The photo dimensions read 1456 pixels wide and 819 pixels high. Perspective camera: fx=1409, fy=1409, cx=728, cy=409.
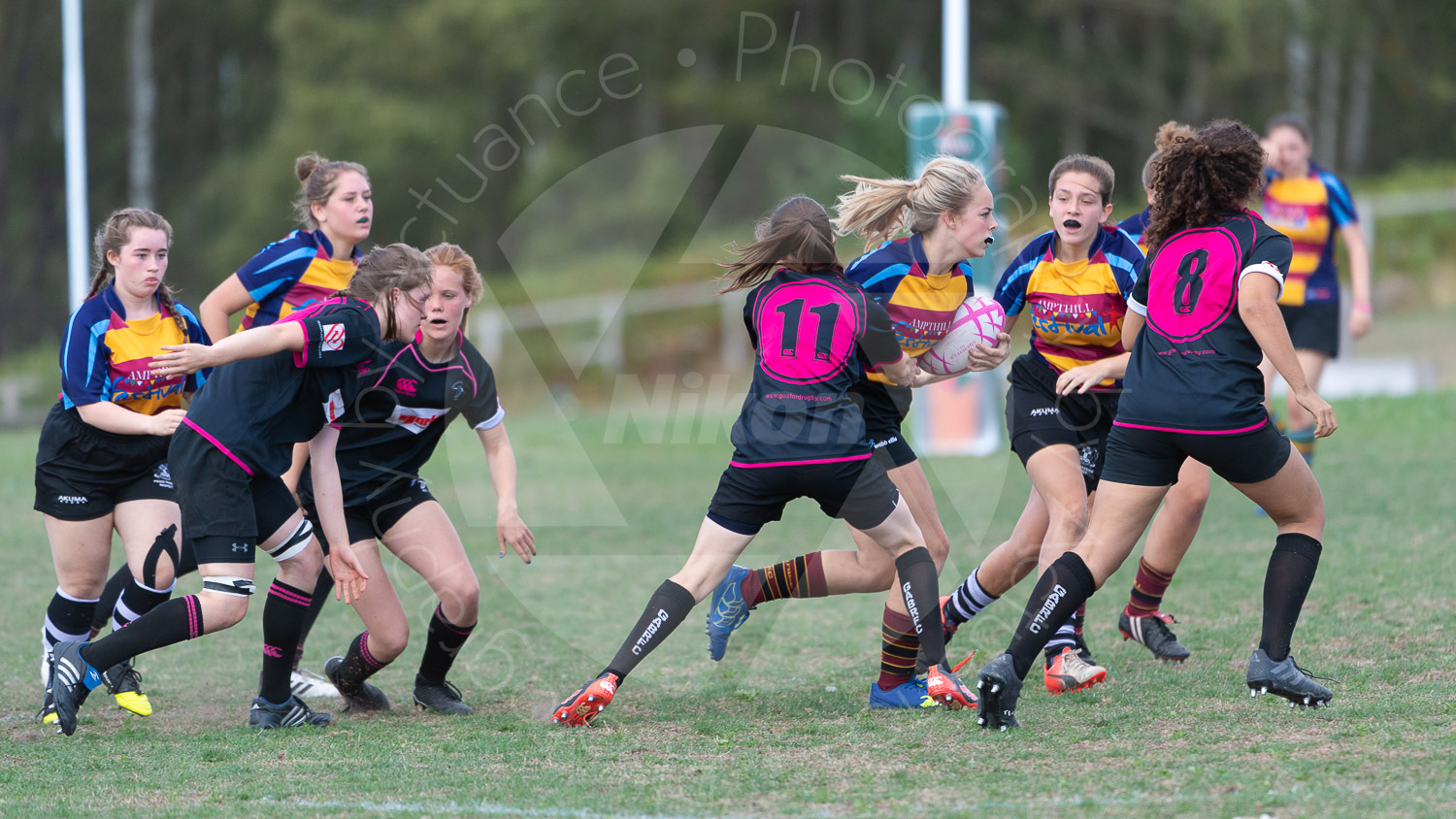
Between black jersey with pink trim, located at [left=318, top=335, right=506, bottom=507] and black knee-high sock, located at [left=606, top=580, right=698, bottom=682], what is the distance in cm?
86

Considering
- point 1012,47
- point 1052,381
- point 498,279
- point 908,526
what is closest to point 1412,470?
point 1052,381

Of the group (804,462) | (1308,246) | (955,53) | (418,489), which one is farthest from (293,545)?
(955,53)

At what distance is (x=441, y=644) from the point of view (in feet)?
15.9

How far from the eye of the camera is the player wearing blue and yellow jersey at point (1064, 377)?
4.78 metres

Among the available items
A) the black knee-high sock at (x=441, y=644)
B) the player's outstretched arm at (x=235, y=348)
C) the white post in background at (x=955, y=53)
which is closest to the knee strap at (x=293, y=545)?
the black knee-high sock at (x=441, y=644)

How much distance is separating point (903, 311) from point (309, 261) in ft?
8.03

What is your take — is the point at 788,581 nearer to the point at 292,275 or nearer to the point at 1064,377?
the point at 1064,377

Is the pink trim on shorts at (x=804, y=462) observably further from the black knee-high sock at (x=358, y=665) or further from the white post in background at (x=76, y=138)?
the white post in background at (x=76, y=138)

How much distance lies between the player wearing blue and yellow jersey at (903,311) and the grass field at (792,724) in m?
0.32

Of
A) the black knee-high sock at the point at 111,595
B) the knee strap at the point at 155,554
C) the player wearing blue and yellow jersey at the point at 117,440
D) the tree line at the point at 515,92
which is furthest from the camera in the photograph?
the tree line at the point at 515,92

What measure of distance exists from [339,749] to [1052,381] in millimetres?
2695

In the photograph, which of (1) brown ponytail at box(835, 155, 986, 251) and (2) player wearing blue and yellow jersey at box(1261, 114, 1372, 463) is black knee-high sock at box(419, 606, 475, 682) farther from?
(2) player wearing blue and yellow jersey at box(1261, 114, 1372, 463)

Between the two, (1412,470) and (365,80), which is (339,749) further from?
(365,80)

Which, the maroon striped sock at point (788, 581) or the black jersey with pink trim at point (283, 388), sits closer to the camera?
the black jersey with pink trim at point (283, 388)
